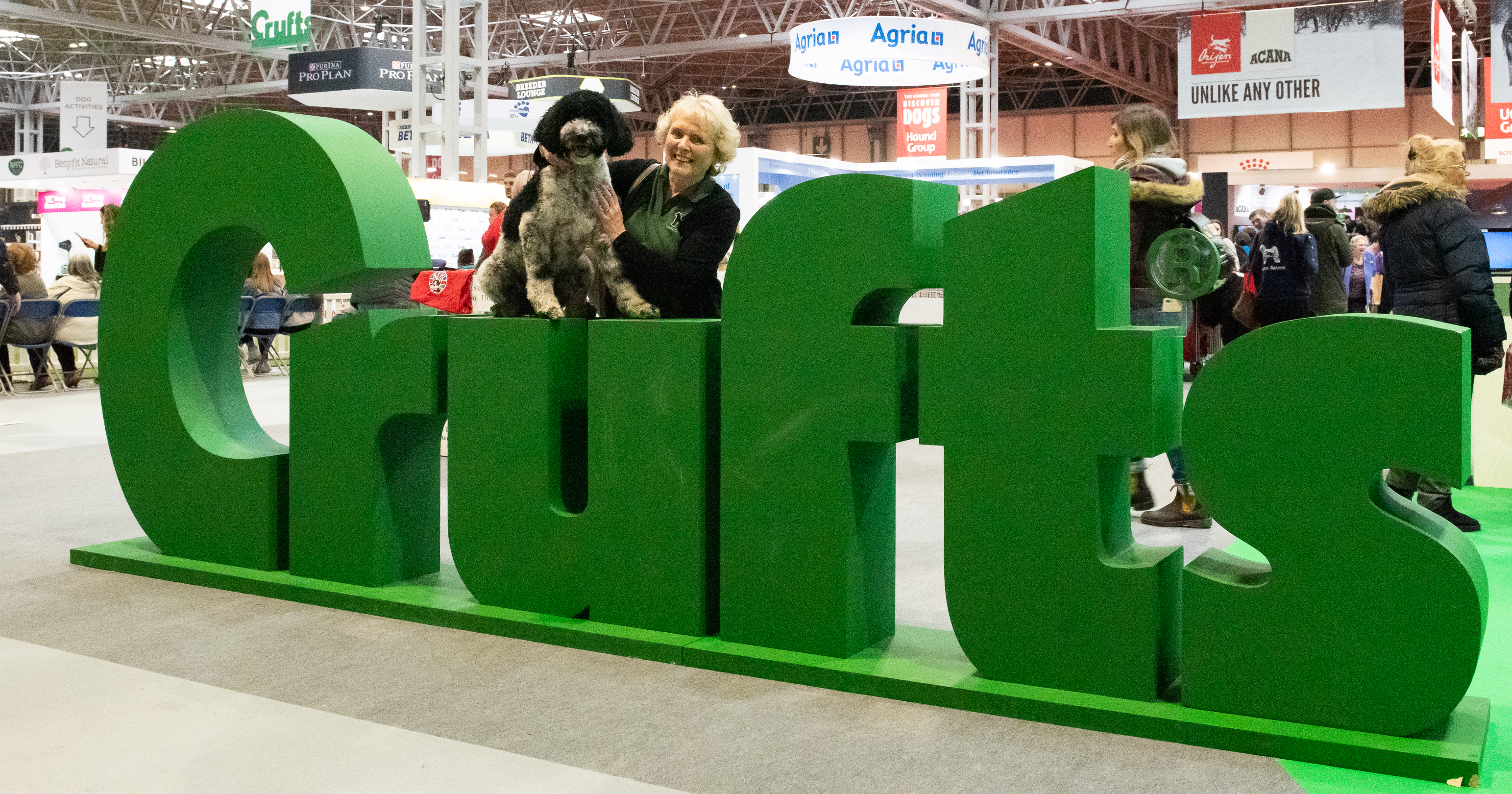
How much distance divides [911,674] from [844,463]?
45 cm

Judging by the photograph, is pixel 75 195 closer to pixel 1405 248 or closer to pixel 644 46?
pixel 644 46

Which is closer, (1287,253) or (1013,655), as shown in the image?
(1013,655)

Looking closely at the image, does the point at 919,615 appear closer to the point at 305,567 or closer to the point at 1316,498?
the point at 1316,498

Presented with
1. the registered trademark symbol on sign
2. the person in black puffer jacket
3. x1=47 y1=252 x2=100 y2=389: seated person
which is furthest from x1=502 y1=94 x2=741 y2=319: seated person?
x1=47 y1=252 x2=100 y2=389: seated person

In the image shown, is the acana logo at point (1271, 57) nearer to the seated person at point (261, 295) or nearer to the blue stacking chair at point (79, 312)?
the seated person at point (261, 295)

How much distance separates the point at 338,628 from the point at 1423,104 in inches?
956

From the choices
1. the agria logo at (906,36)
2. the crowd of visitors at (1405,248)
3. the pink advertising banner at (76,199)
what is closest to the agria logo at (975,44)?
the agria logo at (906,36)

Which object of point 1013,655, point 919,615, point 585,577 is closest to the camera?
point 1013,655

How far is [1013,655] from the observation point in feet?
8.05

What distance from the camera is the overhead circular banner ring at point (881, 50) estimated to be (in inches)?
408

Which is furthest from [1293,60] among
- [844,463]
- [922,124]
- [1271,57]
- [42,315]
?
[42,315]

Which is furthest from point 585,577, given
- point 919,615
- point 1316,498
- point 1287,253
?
point 1287,253

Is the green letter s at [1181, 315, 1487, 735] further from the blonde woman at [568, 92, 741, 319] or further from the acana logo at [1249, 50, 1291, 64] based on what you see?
the acana logo at [1249, 50, 1291, 64]

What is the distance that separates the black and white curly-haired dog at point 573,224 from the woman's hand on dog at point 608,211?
0.01 m
